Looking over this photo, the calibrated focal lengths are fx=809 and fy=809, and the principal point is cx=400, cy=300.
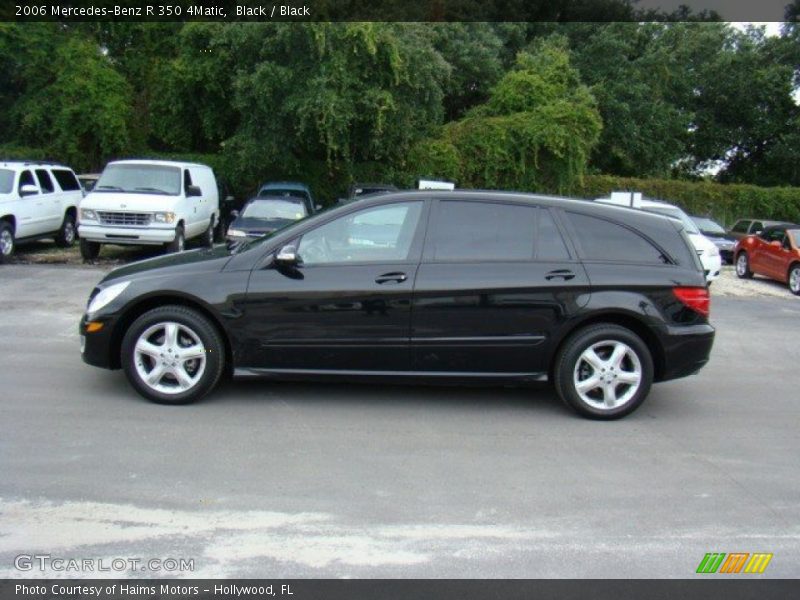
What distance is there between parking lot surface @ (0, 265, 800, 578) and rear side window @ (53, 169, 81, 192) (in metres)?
10.6

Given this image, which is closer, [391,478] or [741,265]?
[391,478]

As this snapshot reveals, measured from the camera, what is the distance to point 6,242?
48.3ft

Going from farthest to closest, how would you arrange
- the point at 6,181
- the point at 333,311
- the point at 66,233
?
the point at 66,233
the point at 6,181
the point at 333,311

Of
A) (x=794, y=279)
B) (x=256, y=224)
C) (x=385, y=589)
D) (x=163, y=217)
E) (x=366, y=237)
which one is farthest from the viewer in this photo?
(x=794, y=279)

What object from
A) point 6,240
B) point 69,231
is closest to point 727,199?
point 69,231

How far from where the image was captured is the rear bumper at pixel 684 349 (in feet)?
20.3

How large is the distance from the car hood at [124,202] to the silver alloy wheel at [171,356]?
8.82 metres

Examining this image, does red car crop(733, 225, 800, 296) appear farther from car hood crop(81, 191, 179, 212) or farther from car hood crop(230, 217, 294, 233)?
car hood crop(81, 191, 179, 212)

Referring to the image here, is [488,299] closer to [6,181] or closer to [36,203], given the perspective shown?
[6,181]

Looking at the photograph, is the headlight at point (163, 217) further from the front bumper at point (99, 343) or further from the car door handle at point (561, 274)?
the car door handle at point (561, 274)

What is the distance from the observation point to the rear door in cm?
610

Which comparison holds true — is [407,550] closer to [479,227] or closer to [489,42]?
[479,227]

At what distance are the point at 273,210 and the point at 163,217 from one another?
7.40 feet
